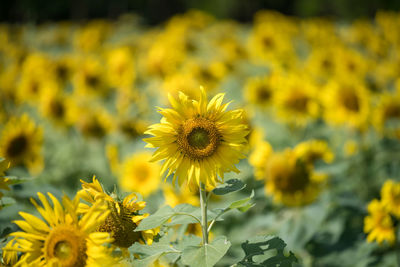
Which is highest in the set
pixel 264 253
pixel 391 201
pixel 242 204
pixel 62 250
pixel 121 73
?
pixel 121 73

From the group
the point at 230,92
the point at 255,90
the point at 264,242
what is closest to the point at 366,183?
the point at 255,90

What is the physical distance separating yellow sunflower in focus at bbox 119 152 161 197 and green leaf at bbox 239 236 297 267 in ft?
6.97

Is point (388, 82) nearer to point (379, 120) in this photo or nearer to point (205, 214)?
point (379, 120)

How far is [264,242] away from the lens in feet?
3.93

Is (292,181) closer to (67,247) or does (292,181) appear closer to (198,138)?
(198,138)

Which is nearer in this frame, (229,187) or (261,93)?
(229,187)

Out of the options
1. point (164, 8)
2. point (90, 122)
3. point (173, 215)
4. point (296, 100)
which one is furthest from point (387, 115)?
point (164, 8)

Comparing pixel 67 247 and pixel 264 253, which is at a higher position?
pixel 264 253

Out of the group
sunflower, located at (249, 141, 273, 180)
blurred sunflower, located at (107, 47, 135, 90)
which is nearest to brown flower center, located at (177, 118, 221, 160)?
sunflower, located at (249, 141, 273, 180)

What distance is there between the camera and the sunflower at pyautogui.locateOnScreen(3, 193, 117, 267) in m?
0.98

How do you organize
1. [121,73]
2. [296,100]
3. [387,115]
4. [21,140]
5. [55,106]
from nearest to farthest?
[21,140], [387,115], [296,100], [55,106], [121,73]

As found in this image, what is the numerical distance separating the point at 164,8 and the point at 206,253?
2680 centimetres

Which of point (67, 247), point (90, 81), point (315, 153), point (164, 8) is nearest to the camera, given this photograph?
point (67, 247)

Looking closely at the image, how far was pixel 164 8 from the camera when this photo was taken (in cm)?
2578
